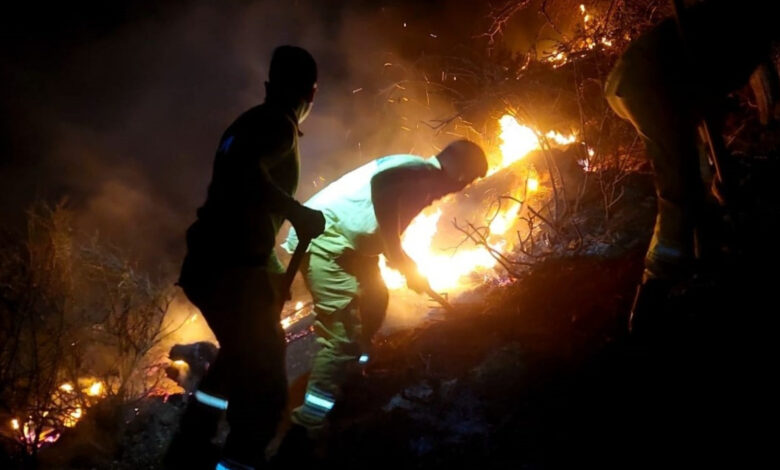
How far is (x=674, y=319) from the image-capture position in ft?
7.91

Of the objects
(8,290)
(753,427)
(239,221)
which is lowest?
(753,427)

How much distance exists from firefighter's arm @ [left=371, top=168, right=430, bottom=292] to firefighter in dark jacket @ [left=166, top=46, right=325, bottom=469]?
0.85 metres

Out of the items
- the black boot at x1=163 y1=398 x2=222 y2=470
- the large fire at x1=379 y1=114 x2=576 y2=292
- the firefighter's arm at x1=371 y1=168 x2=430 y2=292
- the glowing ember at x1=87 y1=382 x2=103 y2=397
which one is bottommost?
the black boot at x1=163 y1=398 x2=222 y2=470

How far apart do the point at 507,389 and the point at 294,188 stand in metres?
1.69

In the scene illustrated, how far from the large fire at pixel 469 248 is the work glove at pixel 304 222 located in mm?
2878

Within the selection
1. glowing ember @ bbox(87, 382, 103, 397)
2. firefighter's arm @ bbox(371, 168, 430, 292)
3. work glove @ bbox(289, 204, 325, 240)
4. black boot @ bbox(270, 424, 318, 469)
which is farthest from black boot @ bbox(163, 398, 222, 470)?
glowing ember @ bbox(87, 382, 103, 397)

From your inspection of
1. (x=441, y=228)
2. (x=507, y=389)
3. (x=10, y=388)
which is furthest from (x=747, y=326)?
(x=10, y=388)

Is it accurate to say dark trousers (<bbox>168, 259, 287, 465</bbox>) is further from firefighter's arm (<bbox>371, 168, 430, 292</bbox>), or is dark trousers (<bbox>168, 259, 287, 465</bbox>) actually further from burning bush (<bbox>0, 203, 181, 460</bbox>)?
burning bush (<bbox>0, 203, 181, 460</bbox>)

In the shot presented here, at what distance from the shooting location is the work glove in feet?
7.89

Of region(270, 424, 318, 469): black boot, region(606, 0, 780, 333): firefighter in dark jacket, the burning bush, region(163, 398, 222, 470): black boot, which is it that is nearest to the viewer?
region(606, 0, 780, 333): firefighter in dark jacket

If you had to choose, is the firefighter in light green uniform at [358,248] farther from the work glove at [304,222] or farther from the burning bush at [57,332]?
the burning bush at [57,332]

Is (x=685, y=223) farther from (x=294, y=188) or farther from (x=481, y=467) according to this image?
(x=294, y=188)

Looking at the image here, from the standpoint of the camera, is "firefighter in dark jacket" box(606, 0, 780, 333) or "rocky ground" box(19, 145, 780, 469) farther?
"firefighter in dark jacket" box(606, 0, 780, 333)

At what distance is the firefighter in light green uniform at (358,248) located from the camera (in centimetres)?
326
